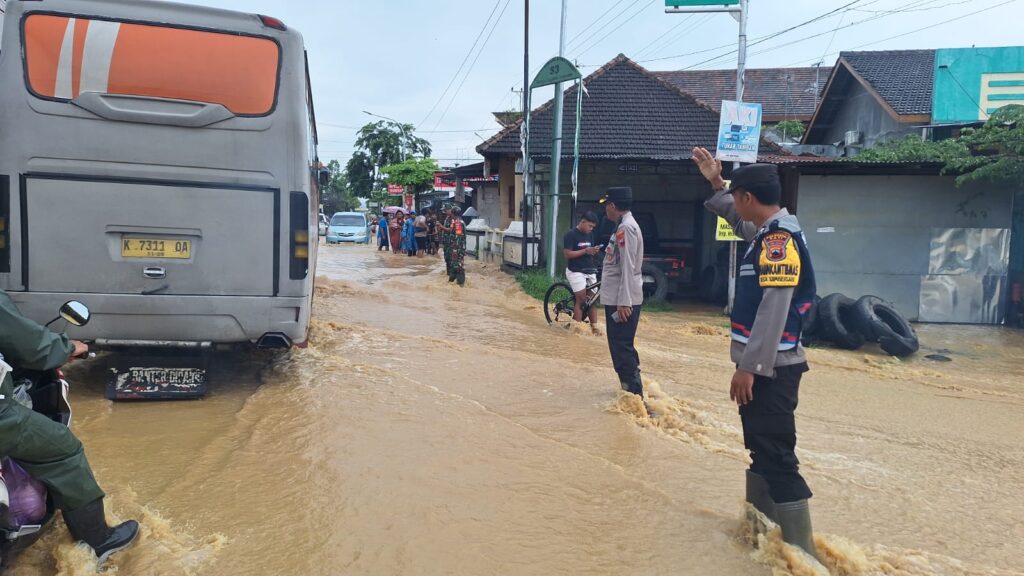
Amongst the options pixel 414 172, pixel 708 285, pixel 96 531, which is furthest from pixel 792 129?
pixel 96 531

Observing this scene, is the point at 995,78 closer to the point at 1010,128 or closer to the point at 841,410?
the point at 1010,128

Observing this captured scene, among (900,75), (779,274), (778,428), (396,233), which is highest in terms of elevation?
(900,75)

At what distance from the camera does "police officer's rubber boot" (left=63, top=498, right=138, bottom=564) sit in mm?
3170

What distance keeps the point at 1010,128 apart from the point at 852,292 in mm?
3550

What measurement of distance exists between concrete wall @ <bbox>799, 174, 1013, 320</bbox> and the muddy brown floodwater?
4686 millimetres

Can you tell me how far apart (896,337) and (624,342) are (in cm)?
605

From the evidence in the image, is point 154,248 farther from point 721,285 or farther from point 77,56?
point 721,285

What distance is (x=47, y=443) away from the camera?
2.98 meters

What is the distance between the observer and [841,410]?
7.06 metres

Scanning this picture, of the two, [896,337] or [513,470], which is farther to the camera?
[896,337]

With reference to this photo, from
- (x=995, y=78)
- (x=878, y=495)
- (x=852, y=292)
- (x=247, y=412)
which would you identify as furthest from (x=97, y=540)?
(x=995, y=78)

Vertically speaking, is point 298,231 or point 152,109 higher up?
point 152,109

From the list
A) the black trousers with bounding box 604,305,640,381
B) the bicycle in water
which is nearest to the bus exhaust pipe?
the black trousers with bounding box 604,305,640,381

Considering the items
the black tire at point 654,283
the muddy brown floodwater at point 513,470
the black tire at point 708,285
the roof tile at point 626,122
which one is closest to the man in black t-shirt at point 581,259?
the muddy brown floodwater at point 513,470
